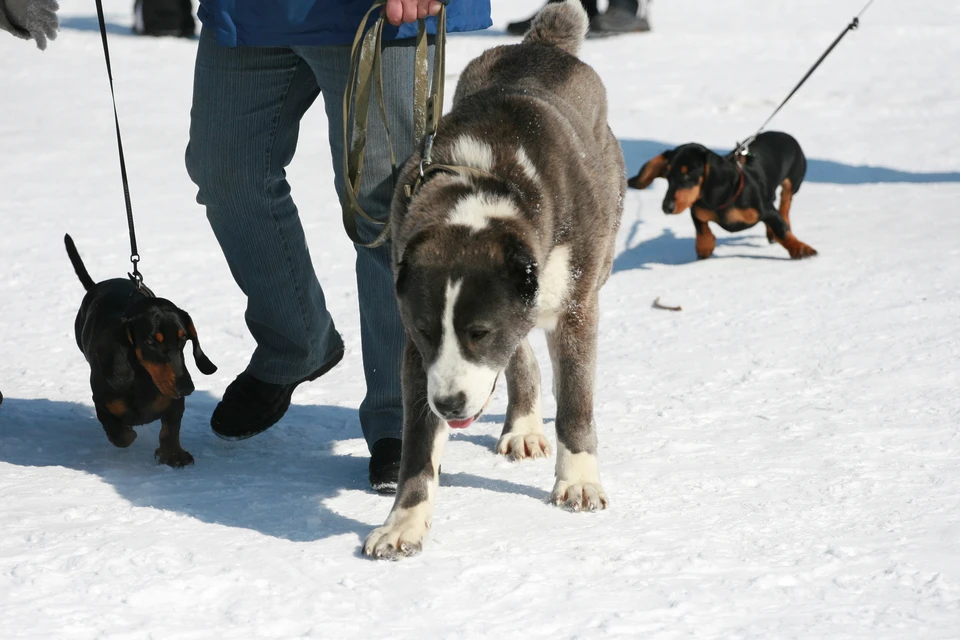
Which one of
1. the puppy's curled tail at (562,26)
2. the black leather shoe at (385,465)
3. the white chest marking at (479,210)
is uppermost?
the puppy's curled tail at (562,26)

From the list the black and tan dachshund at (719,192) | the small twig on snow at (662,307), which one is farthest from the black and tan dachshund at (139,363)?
the black and tan dachshund at (719,192)

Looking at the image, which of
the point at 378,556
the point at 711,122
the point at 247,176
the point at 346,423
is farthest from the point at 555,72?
the point at 711,122

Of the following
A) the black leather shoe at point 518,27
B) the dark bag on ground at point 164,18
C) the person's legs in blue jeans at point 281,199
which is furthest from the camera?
the black leather shoe at point 518,27

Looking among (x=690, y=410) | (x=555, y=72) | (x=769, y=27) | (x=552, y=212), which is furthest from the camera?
(x=769, y=27)

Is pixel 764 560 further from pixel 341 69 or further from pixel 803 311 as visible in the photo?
pixel 803 311

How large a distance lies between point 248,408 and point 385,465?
2.18ft

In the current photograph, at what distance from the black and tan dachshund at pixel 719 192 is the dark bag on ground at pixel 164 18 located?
7.56 metres

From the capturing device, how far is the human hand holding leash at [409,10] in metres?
3.25

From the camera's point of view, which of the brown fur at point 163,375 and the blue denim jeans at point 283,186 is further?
the brown fur at point 163,375

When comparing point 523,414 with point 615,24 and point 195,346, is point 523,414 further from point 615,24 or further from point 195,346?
point 615,24

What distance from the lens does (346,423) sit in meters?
4.39

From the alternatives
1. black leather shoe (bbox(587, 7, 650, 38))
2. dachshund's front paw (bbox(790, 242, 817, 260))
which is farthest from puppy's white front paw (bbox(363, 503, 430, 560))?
black leather shoe (bbox(587, 7, 650, 38))

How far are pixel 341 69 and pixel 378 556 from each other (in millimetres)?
1495

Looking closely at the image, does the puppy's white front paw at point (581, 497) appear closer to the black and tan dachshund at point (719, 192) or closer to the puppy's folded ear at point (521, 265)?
the puppy's folded ear at point (521, 265)
